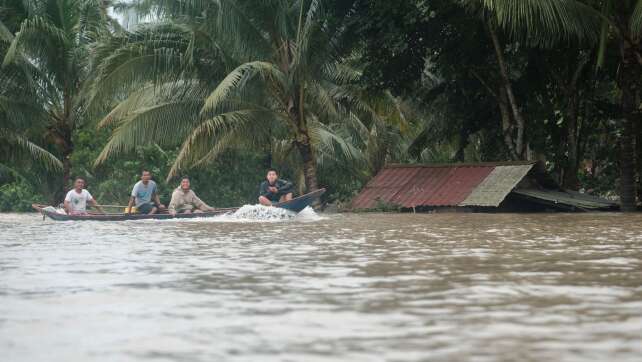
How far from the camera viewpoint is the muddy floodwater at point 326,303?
367 cm

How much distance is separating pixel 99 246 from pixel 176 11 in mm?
12912

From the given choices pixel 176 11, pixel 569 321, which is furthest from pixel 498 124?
pixel 569 321

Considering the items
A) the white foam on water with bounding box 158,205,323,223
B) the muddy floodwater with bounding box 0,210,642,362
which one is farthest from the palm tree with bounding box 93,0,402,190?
the muddy floodwater with bounding box 0,210,642,362

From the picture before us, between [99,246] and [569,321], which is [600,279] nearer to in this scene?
[569,321]

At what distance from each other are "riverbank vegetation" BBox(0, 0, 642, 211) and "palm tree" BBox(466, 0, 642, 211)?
1.9 inches

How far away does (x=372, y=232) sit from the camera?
40.9 ft

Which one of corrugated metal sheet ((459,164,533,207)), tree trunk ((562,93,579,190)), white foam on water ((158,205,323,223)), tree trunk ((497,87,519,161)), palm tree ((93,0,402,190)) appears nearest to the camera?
white foam on water ((158,205,323,223))

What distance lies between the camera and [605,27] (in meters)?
17.9

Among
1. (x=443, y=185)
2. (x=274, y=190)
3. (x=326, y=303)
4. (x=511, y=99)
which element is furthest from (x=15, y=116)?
(x=326, y=303)

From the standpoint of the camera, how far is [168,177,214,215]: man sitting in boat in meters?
18.8

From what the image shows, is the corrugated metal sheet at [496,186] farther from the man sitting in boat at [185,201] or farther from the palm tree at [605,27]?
the man sitting in boat at [185,201]

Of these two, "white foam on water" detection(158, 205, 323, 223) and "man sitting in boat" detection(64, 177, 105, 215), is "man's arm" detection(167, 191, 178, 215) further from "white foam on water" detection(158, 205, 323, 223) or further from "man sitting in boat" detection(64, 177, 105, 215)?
"man sitting in boat" detection(64, 177, 105, 215)

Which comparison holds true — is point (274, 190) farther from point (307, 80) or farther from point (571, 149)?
point (571, 149)

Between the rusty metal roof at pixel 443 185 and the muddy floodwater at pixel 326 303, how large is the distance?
1111 centimetres
